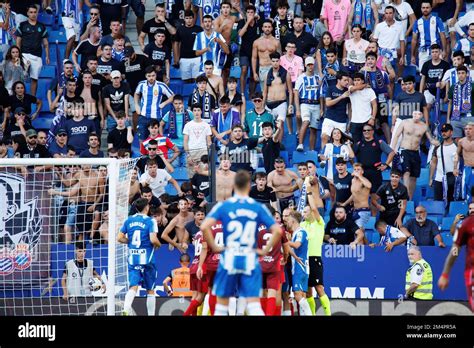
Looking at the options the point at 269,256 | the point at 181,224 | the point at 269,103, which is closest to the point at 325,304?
the point at 269,256

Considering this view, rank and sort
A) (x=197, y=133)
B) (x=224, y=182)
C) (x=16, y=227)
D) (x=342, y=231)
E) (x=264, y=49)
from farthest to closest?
1. (x=264, y=49)
2. (x=197, y=133)
3. (x=342, y=231)
4. (x=224, y=182)
5. (x=16, y=227)

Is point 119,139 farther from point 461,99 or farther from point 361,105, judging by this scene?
point 461,99

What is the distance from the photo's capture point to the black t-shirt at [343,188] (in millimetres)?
19812

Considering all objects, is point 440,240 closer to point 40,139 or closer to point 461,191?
point 461,191

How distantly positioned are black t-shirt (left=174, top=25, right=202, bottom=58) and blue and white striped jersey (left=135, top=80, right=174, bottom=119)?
1187 mm

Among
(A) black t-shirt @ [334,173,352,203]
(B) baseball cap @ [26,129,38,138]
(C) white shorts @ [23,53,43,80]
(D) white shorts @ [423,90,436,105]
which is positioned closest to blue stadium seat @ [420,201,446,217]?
(A) black t-shirt @ [334,173,352,203]

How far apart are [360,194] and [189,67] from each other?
4.84 meters

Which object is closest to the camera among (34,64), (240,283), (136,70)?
(240,283)

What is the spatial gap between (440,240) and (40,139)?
24.0 ft

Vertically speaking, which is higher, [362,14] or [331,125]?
[362,14]

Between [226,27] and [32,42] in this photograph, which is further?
[32,42]

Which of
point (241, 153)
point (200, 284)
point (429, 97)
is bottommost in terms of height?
point (200, 284)

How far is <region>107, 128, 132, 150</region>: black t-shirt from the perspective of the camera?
21.4 meters

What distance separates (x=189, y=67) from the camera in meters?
22.9
